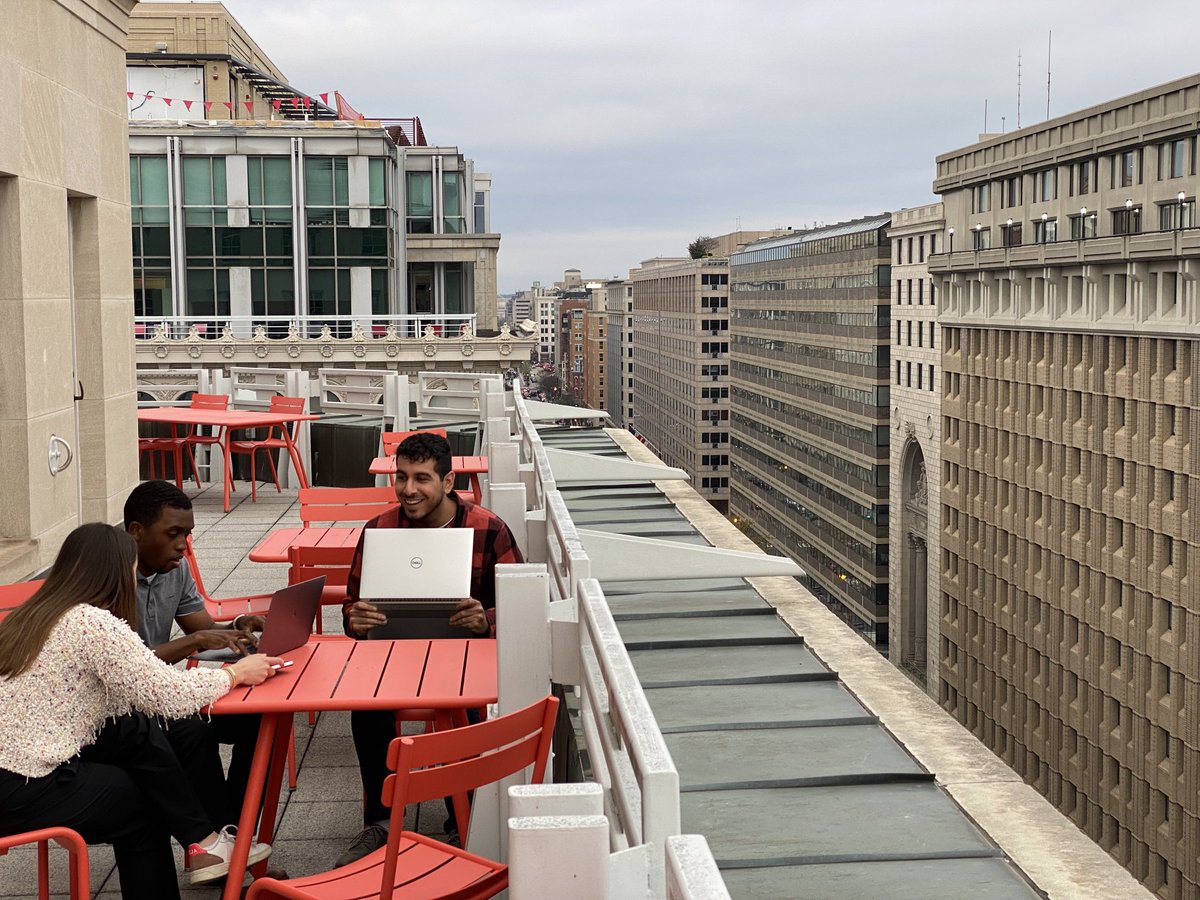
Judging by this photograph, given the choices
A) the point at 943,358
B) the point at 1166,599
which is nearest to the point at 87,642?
the point at 1166,599

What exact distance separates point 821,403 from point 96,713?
130 m

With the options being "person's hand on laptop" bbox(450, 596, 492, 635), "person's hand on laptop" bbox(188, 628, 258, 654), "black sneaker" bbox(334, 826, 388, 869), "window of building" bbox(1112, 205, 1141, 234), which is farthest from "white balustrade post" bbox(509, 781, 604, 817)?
"window of building" bbox(1112, 205, 1141, 234)

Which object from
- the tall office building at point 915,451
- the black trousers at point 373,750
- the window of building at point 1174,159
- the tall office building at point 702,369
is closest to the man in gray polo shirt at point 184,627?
the black trousers at point 373,750

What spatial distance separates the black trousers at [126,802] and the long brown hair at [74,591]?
353 mm

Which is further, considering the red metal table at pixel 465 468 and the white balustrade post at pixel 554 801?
the red metal table at pixel 465 468

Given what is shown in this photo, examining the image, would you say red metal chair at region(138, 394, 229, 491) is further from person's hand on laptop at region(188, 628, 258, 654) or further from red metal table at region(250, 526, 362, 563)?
person's hand on laptop at region(188, 628, 258, 654)

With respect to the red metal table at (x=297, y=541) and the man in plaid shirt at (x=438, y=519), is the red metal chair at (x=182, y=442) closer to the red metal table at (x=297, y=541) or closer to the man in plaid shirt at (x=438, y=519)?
the red metal table at (x=297, y=541)

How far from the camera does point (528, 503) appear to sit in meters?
8.46

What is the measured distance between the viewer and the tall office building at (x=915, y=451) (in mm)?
105938

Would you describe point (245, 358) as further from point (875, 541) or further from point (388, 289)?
point (875, 541)

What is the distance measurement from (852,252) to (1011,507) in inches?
1447

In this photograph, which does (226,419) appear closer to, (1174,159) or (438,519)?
(438,519)

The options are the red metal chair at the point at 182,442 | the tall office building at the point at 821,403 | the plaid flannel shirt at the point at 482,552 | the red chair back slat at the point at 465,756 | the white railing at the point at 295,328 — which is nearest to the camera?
the red chair back slat at the point at 465,756

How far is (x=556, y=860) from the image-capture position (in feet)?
9.66
